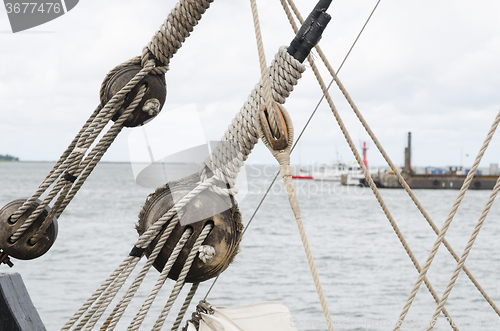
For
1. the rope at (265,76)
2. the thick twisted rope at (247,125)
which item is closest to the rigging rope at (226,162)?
the thick twisted rope at (247,125)

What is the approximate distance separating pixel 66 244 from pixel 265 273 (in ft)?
29.9

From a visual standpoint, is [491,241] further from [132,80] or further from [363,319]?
[132,80]

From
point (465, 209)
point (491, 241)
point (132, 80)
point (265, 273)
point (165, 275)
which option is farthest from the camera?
point (465, 209)

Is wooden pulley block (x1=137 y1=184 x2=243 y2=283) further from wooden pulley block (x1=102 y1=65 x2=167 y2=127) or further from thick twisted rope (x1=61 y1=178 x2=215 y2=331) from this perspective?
wooden pulley block (x1=102 y1=65 x2=167 y2=127)

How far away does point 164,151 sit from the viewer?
168 cm

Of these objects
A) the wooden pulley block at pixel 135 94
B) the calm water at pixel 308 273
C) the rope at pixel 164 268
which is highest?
the wooden pulley block at pixel 135 94

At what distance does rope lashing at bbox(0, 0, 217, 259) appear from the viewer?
1.68 meters

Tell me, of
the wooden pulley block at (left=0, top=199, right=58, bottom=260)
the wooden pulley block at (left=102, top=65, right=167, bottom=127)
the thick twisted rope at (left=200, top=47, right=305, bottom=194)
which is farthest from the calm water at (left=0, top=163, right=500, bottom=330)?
the wooden pulley block at (left=0, top=199, right=58, bottom=260)

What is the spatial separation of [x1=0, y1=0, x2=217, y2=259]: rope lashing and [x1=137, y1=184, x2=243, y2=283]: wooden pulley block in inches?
13.8

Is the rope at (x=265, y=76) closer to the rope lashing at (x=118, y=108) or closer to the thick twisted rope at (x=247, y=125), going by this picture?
the thick twisted rope at (x=247, y=125)

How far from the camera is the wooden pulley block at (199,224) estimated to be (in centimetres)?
147

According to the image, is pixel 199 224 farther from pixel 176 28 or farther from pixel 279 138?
pixel 176 28

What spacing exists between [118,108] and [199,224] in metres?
0.56

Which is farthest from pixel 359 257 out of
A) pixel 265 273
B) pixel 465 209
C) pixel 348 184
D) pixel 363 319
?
pixel 348 184
